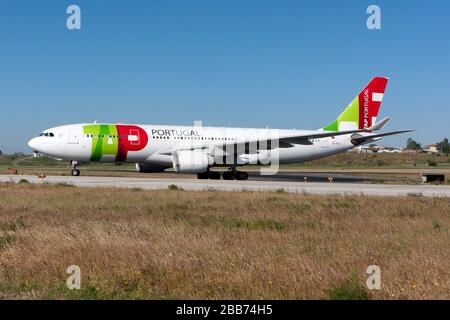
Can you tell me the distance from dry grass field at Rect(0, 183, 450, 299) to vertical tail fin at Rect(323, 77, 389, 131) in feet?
91.9

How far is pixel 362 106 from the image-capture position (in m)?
44.0

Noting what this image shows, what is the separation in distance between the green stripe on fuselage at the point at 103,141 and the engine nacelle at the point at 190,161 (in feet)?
14.0

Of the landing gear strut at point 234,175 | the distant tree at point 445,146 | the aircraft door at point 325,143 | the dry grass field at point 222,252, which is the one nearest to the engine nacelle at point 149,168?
the landing gear strut at point 234,175

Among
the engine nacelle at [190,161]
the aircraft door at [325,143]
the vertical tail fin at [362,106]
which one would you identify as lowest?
the engine nacelle at [190,161]

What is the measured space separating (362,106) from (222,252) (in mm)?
37331

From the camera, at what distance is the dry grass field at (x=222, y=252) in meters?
7.15

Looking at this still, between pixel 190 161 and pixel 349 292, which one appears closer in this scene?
pixel 349 292

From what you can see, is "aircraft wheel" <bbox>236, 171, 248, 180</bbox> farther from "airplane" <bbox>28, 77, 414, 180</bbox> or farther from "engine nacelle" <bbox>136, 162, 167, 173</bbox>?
"engine nacelle" <bbox>136, 162, 167, 173</bbox>

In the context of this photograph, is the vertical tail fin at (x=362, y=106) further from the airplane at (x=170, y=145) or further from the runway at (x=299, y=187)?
the runway at (x=299, y=187)

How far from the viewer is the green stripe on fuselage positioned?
117 feet

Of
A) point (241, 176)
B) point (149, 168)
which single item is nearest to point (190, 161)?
point (241, 176)

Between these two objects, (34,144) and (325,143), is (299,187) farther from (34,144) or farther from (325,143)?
(34,144)
